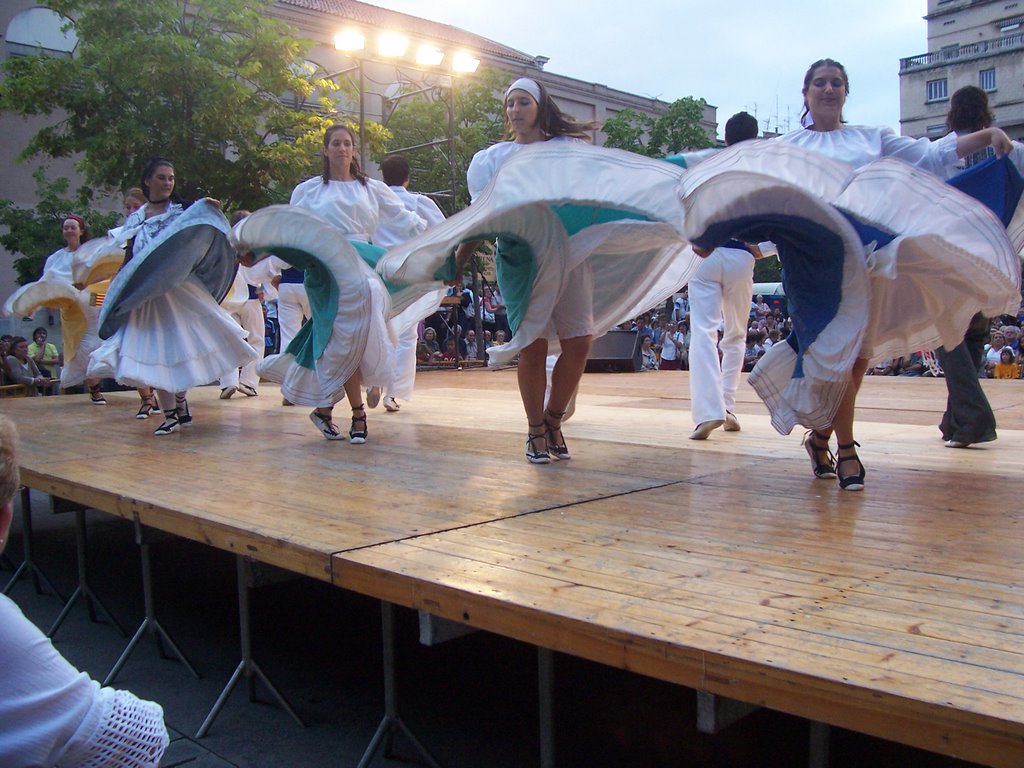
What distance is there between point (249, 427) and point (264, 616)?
5.00ft

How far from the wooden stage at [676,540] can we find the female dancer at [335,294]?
303mm

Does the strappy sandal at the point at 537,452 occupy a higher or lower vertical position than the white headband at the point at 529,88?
lower

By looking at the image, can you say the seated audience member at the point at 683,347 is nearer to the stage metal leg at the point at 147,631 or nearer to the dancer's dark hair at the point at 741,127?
the dancer's dark hair at the point at 741,127

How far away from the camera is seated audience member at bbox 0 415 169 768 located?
1286 millimetres

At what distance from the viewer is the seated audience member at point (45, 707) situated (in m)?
1.29

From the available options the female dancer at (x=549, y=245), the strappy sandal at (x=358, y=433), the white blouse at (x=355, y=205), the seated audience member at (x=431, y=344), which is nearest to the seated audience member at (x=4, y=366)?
the seated audience member at (x=431, y=344)

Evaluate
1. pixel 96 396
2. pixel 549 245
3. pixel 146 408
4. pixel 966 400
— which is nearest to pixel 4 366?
pixel 96 396

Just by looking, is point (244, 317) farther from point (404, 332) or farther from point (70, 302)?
point (404, 332)

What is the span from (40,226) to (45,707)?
20.6m

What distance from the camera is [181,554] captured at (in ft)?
19.2

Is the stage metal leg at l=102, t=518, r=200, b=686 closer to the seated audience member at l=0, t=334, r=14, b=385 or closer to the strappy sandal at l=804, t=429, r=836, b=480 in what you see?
the strappy sandal at l=804, t=429, r=836, b=480

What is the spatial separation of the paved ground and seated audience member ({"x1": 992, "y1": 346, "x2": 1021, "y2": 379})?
7.70 m

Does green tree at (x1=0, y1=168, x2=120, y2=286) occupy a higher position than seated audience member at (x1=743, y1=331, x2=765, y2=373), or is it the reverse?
green tree at (x1=0, y1=168, x2=120, y2=286)

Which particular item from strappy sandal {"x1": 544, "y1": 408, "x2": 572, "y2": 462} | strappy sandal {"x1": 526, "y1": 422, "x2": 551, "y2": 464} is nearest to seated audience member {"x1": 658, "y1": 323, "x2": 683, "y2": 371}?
strappy sandal {"x1": 544, "y1": 408, "x2": 572, "y2": 462}
